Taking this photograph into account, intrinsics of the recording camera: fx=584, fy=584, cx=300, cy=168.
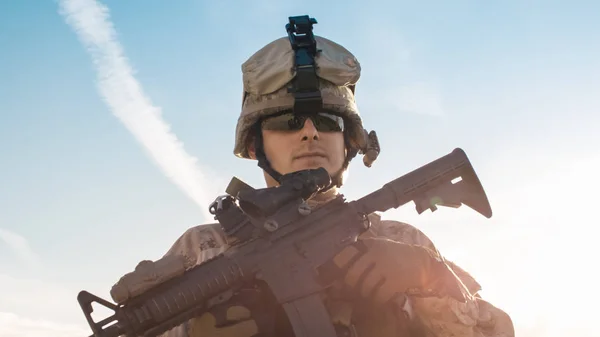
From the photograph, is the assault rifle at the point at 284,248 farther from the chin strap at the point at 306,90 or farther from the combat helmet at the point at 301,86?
the combat helmet at the point at 301,86

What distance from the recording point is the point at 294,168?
Result: 465 centimetres

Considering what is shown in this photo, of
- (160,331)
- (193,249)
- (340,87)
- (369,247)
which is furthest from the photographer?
(340,87)

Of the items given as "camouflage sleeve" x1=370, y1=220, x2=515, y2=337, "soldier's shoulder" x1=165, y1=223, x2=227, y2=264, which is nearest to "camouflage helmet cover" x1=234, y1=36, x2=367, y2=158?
"soldier's shoulder" x1=165, y1=223, x2=227, y2=264

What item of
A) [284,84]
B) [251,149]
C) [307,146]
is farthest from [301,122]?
[251,149]

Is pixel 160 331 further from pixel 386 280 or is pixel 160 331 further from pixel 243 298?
pixel 386 280

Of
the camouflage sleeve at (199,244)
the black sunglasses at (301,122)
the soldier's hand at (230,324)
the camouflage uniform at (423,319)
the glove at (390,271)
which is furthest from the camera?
the black sunglasses at (301,122)

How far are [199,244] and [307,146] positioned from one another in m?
1.15

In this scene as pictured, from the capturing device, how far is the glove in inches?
144

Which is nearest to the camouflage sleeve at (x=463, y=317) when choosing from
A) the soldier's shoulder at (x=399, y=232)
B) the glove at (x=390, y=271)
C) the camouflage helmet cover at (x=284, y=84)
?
the glove at (x=390, y=271)

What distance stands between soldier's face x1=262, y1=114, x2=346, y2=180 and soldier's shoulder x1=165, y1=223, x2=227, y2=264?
0.74 m

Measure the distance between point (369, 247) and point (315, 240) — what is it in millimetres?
349

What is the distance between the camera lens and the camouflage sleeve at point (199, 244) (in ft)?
14.7

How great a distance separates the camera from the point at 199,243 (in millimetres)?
4602

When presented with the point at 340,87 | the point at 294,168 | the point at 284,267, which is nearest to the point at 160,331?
the point at 284,267
